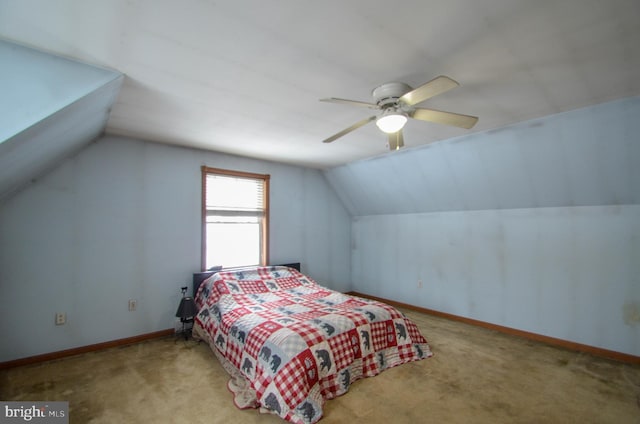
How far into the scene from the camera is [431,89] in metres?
1.73

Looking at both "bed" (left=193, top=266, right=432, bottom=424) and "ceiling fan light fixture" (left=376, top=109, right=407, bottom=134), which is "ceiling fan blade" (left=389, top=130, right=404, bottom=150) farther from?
"bed" (left=193, top=266, right=432, bottom=424)

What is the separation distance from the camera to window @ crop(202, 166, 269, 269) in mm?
4066

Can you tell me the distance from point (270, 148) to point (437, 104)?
2.16 m

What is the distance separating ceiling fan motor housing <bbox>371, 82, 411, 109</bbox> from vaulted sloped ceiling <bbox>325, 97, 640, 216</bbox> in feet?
5.33

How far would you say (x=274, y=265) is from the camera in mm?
4621

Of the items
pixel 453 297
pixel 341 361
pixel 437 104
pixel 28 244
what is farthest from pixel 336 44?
pixel 453 297

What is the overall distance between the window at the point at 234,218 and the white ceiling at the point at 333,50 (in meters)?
1.50

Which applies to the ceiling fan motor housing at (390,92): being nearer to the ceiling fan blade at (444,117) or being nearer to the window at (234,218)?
the ceiling fan blade at (444,117)

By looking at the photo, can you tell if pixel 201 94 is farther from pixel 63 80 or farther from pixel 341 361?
pixel 341 361

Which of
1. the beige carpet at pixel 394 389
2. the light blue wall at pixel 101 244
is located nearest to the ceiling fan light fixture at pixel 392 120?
the beige carpet at pixel 394 389

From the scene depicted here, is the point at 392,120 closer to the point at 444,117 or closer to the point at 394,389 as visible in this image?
the point at 444,117

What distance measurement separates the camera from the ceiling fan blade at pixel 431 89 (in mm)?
1618

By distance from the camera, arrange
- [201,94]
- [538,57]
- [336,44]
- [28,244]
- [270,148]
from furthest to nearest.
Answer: [270,148], [28,244], [201,94], [538,57], [336,44]

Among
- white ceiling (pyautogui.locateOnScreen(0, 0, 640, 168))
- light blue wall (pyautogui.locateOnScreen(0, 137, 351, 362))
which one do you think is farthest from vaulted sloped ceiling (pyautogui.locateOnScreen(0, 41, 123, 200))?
light blue wall (pyautogui.locateOnScreen(0, 137, 351, 362))
